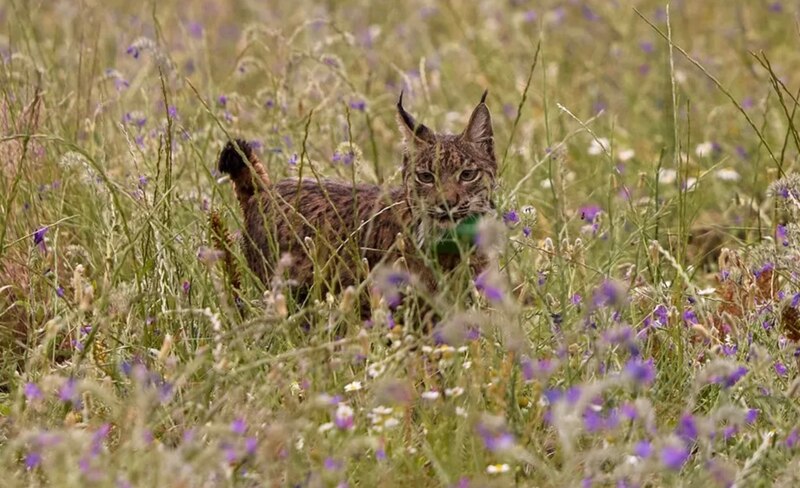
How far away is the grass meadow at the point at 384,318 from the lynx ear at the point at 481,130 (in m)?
0.21

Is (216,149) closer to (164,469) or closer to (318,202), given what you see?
(318,202)

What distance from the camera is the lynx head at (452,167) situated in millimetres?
4152

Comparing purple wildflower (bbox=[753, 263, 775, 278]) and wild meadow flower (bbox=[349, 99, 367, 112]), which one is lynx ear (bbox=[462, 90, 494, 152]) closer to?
purple wildflower (bbox=[753, 263, 775, 278])

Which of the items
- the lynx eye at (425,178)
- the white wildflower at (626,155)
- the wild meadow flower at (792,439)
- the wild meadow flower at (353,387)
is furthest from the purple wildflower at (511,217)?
the white wildflower at (626,155)

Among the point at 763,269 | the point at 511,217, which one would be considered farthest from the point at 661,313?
the point at 511,217

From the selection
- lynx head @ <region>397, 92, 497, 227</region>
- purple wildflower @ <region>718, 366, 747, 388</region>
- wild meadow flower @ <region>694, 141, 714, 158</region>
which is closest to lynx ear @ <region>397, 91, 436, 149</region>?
lynx head @ <region>397, 92, 497, 227</region>

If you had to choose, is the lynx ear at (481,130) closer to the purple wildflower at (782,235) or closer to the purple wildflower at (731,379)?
the purple wildflower at (782,235)

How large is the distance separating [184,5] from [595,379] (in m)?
7.11

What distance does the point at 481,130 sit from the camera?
14.6 ft

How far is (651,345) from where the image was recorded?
12.6ft

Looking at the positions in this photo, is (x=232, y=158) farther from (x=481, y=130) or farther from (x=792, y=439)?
(x=792, y=439)

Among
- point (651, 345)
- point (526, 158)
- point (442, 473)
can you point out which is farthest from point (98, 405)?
point (526, 158)

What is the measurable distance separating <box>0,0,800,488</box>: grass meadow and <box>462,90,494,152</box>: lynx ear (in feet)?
0.69

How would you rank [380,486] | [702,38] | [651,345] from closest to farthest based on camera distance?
[380,486] → [651,345] → [702,38]
